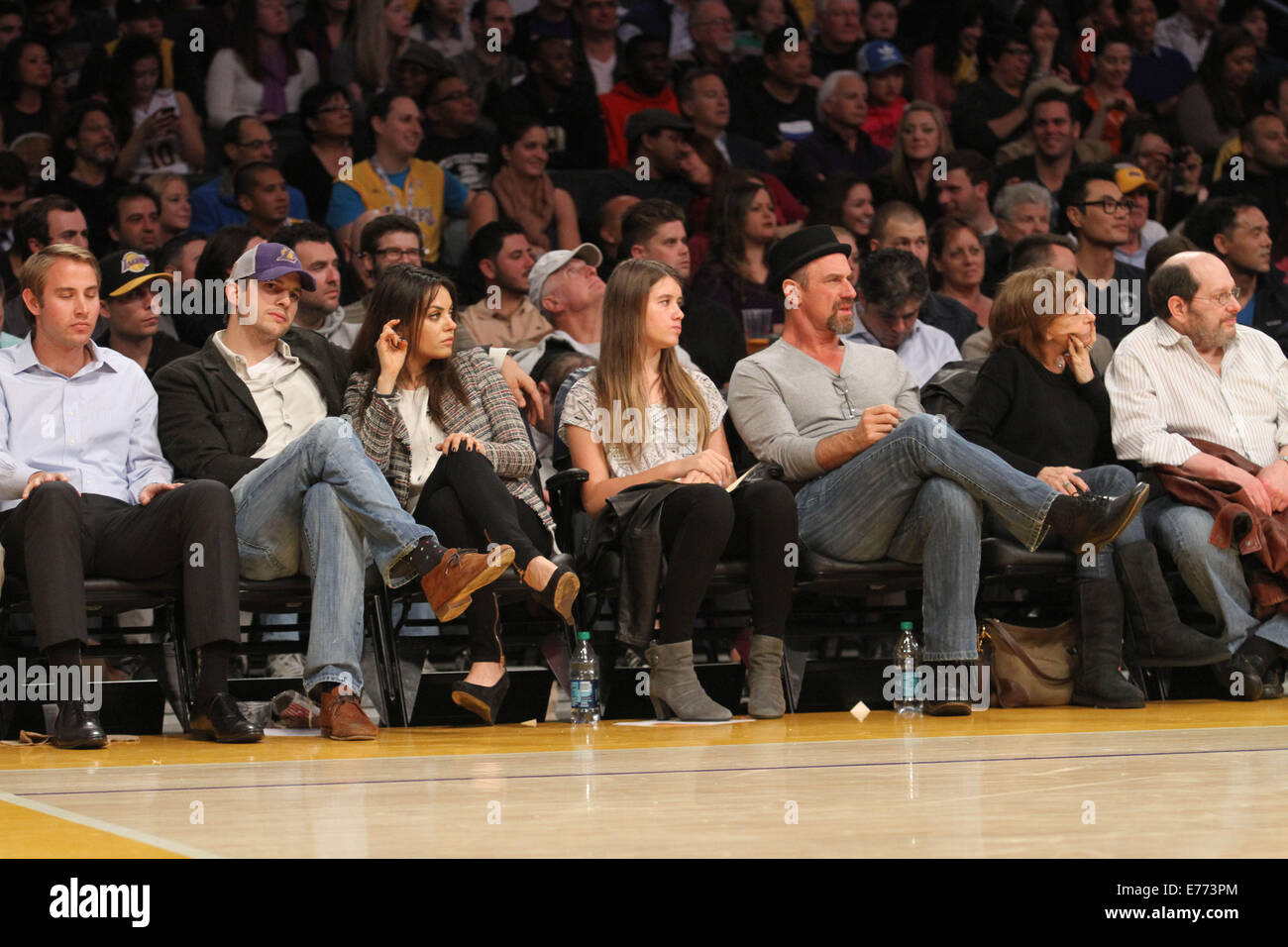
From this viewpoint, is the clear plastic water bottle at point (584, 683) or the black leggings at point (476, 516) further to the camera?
the clear plastic water bottle at point (584, 683)

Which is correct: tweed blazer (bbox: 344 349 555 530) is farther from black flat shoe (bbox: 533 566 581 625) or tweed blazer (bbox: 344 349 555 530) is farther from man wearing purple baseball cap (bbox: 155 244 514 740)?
black flat shoe (bbox: 533 566 581 625)

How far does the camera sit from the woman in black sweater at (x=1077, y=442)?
14.0 feet

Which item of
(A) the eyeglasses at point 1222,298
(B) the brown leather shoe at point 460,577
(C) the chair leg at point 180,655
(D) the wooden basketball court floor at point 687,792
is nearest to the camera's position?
(D) the wooden basketball court floor at point 687,792

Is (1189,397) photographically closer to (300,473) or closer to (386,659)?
(386,659)

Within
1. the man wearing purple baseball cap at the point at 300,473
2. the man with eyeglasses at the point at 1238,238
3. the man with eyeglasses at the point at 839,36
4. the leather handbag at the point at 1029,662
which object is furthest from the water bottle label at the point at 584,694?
the man with eyeglasses at the point at 839,36

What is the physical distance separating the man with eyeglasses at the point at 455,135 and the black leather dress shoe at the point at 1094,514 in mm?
3310

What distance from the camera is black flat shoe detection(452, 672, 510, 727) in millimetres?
3939

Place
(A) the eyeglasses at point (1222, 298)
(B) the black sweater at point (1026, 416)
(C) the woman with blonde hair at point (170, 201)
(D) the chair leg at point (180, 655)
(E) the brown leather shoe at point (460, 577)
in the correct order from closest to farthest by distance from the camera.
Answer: (E) the brown leather shoe at point (460, 577) → (D) the chair leg at point (180, 655) → (B) the black sweater at point (1026, 416) → (A) the eyeglasses at point (1222, 298) → (C) the woman with blonde hair at point (170, 201)

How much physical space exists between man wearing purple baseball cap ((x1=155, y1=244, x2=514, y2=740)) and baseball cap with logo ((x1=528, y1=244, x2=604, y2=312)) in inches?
39.5

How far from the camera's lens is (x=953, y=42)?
8.08 m

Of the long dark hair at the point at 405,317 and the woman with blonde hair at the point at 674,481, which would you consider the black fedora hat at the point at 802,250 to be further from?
the long dark hair at the point at 405,317

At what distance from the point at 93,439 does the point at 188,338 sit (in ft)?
4.36

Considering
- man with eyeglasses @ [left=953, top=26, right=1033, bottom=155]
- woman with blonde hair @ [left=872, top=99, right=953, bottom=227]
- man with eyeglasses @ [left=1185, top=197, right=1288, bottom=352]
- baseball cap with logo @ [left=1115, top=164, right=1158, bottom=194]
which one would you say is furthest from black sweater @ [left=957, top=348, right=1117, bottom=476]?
man with eyeglasses @ [left=953, top=26, right=1033, bottom=155]

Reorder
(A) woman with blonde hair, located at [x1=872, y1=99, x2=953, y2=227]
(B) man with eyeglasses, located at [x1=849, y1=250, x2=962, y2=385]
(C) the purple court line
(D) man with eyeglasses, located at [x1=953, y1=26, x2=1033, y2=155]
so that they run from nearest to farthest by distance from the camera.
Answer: (C) the purple court line
(B) man with eyeglasses, located at [x1=849, y1=250, x2=962, y2=385]
(A) woman with blonde hair, located at [x1=872, y1=99, x2=953, y2=227]
(D) man with eyeglasses, located at [x1=953, y1=26, x2=1033, y2=155]
